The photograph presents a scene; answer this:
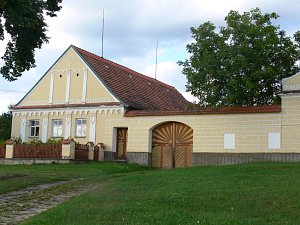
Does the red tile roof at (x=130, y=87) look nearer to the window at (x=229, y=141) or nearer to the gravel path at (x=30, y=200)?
the window at (x=229, y=141)

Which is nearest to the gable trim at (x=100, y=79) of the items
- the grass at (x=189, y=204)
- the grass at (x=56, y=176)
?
the grass at (x=56, y=176)

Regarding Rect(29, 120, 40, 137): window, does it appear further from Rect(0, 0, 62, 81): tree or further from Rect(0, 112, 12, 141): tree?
Rect(0, 0, 62, 81): tree

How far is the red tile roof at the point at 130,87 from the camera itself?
112 feet

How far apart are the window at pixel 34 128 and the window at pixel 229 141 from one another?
15442mm

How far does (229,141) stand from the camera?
91.6ft

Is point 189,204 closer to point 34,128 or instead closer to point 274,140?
point 274,140

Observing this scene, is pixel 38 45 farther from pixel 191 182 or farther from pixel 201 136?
pixel 201 136

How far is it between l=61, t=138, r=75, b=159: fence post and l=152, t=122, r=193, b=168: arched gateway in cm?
511

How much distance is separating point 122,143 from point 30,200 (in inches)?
750

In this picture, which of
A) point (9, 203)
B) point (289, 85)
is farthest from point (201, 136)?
point (9, 203)

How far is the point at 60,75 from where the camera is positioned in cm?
3622

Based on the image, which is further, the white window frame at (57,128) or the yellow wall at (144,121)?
the white window frame at (57,128)

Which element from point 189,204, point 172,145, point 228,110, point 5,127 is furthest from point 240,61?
point 5,127

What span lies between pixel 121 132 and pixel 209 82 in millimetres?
7487
